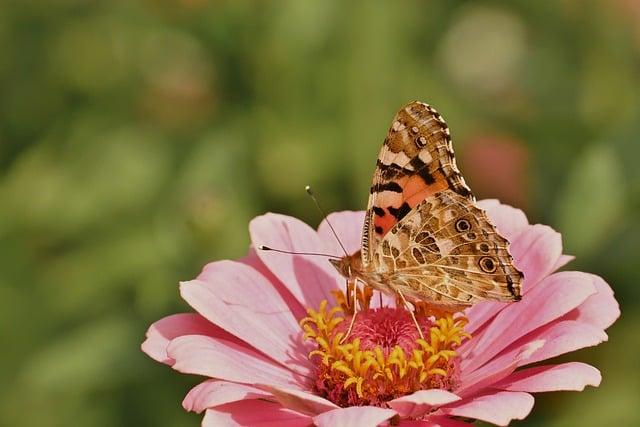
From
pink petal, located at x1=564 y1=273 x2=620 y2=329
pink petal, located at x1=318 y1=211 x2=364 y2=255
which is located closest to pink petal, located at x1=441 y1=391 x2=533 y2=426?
pink petal, located at x1=564 y1=273 x2=620 y2=329

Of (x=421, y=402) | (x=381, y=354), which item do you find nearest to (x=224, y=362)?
(x=381, y=354)

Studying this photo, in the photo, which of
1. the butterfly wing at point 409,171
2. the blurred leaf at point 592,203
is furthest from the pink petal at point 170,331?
the blurred leaf at point 592,203

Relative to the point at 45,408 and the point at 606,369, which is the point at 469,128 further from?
the point at 45,408

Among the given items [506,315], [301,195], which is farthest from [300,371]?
[301,195]

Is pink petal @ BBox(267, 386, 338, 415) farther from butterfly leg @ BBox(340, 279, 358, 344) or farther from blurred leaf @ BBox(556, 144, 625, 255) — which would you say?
blurred leaf @ BBox(556, 144, 625, 255)

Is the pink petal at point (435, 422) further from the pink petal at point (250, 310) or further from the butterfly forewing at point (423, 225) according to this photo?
the pink petal at point (250, 310)
